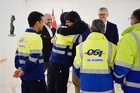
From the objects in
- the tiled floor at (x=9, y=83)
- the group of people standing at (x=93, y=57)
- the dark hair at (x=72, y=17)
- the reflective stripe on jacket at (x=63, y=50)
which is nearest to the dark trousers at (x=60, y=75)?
the reflective stripe on jacket at (x=63, y=50)

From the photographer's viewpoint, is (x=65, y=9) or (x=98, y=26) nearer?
(x=98, y=26)

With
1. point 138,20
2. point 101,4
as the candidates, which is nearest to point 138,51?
point 138,20

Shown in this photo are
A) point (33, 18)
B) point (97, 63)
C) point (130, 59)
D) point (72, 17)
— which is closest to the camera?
point (130, 59)

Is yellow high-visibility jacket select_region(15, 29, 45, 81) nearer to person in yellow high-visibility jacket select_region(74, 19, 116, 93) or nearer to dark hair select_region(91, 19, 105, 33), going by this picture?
person in yellow high-visibility jacket select_region(74, 19, 116, 93)

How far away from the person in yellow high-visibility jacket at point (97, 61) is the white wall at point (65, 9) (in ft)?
14.0

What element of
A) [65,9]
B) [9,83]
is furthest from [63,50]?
[65,9]

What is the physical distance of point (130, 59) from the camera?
67.6 inches

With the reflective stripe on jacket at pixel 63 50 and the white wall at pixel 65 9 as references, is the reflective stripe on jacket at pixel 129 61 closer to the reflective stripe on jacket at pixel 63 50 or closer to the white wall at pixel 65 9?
the reflective stripe on jacket at pixel 63 50

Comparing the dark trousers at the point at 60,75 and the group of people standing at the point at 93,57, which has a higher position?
the group of people standing at the point at 93,57

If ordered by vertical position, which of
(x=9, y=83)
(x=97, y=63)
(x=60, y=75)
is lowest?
(x=9, y=83)

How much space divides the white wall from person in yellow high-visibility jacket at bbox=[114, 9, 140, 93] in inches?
169

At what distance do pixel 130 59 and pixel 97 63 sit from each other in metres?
0.31

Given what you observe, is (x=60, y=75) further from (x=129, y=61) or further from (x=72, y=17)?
(x=129, y=61)

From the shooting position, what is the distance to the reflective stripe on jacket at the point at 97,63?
1861 mm
